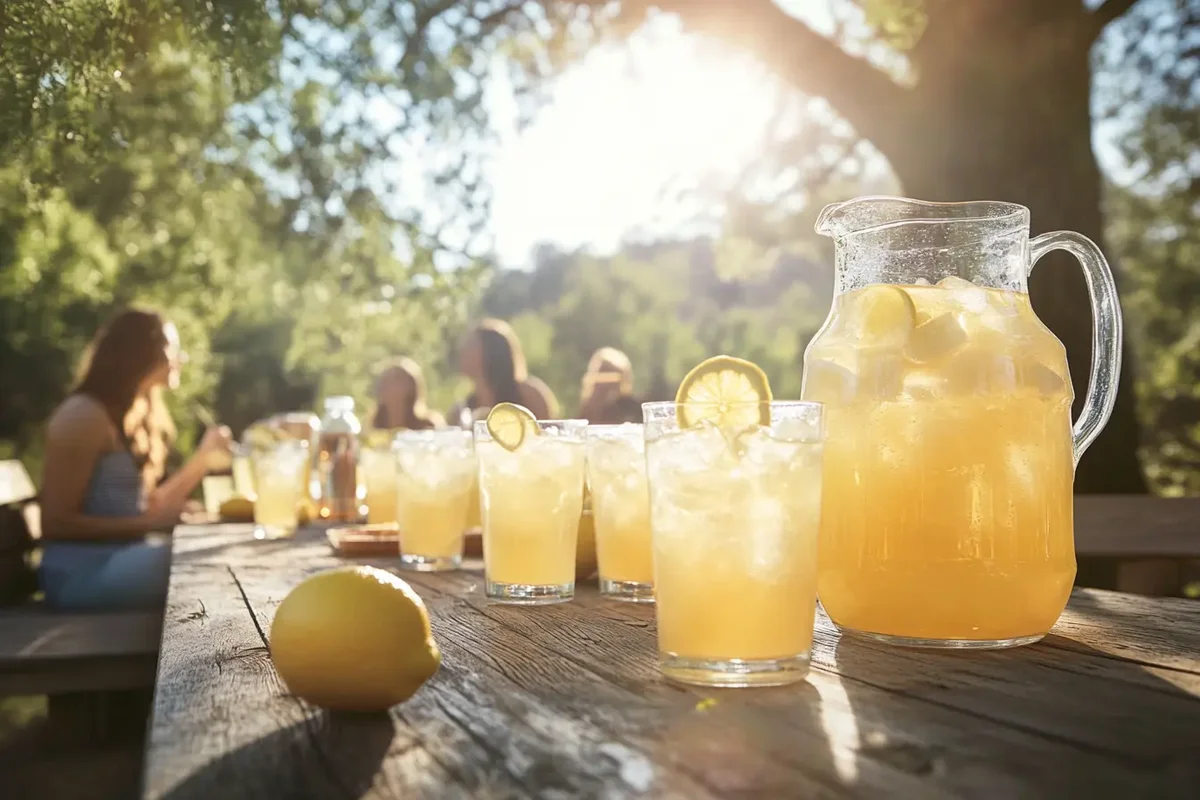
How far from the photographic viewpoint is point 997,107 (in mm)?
4871

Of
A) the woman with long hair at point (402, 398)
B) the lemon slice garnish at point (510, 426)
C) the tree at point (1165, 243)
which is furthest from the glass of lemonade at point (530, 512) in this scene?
the tree at point (1165, 243)

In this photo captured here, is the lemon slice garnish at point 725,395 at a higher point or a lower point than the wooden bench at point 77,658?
higher

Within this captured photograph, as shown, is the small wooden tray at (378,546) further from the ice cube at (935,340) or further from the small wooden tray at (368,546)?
the ice cube at (935,340)

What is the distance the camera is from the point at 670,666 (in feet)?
3.88

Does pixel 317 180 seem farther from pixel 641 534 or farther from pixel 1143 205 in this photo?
pixel 1143 205

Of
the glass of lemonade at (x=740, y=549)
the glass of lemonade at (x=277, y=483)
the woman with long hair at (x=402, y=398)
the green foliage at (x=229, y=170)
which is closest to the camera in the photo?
the glass of lemonade at (x=740, y=549)

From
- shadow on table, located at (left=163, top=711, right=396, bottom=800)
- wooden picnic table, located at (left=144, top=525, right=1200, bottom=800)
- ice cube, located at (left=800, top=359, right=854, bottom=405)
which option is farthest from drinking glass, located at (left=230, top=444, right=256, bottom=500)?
shadow on table, located at (left=163, top=711, right=396, bottom=800)

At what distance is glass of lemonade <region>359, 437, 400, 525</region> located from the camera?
3.55 meters

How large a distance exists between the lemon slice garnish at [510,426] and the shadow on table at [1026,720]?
27.4 inches

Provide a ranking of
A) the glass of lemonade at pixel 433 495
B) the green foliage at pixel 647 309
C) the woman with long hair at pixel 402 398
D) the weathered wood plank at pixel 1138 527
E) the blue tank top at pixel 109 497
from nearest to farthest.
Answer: the glass of lemonade at pixel 433 495
the weathered wood plank at pixel 1138 527
the blue tank top at pixel 109 497
the woman with long hair at pixel 402 398
the green foliage at pixel 647 309

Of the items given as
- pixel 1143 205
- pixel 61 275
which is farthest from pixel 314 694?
pixel 1143 205

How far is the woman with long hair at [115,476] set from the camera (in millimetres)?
→ 3920

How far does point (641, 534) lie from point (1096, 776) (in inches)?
42.4

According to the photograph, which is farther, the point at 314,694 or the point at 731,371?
the point at 731,371
